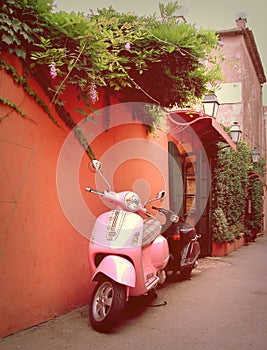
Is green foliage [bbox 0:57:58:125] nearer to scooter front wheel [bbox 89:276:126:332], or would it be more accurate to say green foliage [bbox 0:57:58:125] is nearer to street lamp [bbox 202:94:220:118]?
scooter front wheel [bbox 89:276:126:332]

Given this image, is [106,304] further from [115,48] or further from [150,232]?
[115,48]

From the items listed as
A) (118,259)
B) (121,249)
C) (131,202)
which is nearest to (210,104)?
(131,202)

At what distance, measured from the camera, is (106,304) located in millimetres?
4227

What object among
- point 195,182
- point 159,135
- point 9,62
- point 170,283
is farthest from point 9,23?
point 195,182

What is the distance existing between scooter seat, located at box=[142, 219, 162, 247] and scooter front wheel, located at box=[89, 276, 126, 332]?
65cm

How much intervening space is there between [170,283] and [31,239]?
317 centimetres

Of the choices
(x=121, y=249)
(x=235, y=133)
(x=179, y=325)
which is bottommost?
(x=179, y=325)

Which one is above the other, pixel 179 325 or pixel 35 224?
pixel 35 224

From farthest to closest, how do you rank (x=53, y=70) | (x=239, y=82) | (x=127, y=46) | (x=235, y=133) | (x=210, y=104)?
(x=239, y=82), (x=235, y=133), (x=210, y=104), (x=127, y=46), (x=53, y=70)

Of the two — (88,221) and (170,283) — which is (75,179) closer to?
(88,221)

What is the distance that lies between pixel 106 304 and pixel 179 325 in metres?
0.82

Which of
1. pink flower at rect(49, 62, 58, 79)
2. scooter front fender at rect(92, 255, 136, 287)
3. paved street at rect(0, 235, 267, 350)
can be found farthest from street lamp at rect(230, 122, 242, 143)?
pink flower at rect(49, 62, 58, 79)

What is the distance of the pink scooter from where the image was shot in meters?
4.11

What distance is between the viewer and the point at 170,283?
6.65 m
